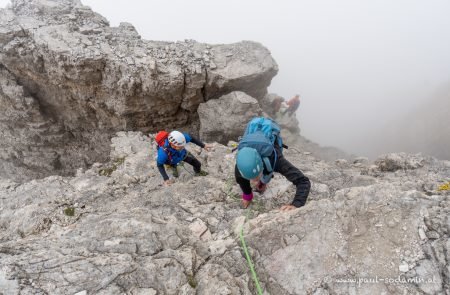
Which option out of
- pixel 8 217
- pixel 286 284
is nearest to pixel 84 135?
pixel 8 217

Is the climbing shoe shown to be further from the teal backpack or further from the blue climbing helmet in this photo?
the blue climbing helmet

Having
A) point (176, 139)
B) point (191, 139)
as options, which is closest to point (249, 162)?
point (176, 139)

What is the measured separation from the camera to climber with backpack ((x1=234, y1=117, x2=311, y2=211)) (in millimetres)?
5430

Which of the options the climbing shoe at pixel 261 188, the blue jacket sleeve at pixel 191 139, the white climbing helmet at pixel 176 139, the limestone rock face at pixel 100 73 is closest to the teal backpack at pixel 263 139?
the climbing shoe at pixel 261 188

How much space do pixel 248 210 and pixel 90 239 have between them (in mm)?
3375

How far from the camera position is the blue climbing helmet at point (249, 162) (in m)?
5.39

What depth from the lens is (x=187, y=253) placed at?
16.5ft

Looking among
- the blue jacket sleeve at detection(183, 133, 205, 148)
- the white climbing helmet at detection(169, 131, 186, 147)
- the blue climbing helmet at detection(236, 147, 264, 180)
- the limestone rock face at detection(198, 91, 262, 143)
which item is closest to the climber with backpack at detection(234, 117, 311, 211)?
the blue climbing helmet at detection(236, 147, 264, 180)

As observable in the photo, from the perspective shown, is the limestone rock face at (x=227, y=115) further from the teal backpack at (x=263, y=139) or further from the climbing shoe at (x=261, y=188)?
the teal backpack at (x=263, y=139)

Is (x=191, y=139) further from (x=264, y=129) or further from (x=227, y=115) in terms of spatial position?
(x=227, y=115)

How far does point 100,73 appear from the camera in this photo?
41.0 ft

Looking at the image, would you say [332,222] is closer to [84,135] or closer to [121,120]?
[121,120]

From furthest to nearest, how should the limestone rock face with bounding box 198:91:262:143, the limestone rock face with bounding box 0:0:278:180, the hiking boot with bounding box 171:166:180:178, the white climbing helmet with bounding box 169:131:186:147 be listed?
the limestone rock face with bounding box 198:91:262:143, the limestone rock face with bounding box 0:0:278:180, the hiking boot with bounding box 171:166:180:178, the white climbing helmet with bounding box 169:131:186:147

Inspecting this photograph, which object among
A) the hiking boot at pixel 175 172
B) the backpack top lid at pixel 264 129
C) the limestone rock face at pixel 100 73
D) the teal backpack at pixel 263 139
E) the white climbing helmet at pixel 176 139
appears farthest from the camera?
the limestone rock face at pixel 100 73
